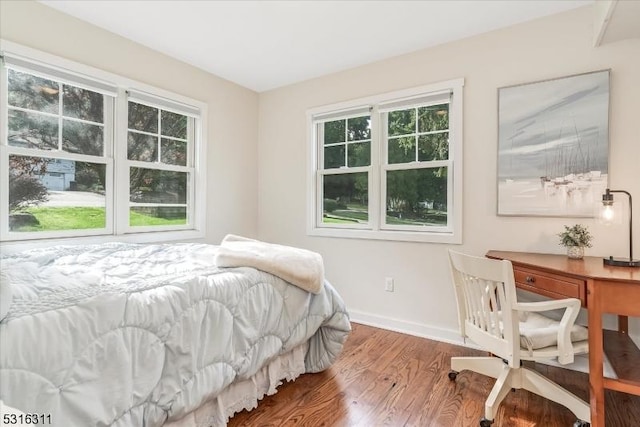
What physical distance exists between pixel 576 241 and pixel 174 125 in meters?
3.40

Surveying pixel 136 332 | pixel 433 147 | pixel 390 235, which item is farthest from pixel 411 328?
pixel 136 332

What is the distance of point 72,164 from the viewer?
2510 millimetres

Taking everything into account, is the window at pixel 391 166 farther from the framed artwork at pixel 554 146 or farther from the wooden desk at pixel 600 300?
the wooden desk at pixel 600 300

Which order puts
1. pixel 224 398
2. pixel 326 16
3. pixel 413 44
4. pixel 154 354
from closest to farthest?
pixel 154 354 < pixel 224 398 < pixel 326 16 < pixel 413 44

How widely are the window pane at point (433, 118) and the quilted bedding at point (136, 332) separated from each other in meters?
1.78

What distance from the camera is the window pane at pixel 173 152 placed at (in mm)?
3107

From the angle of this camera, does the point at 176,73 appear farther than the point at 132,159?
Yes

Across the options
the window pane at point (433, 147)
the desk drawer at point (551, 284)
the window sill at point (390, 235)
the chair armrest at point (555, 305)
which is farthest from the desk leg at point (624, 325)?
the window pane at point (433, 147)

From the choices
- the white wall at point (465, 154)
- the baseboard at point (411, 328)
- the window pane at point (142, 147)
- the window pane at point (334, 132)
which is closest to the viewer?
the white wall at point (465, 154)

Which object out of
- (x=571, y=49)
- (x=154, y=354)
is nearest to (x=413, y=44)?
(x=571, y=49)

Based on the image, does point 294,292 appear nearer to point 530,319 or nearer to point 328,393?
point 328,393

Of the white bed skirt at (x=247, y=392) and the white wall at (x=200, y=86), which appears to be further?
the white wall at (x=200, y=86)

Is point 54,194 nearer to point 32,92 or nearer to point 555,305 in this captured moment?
point 32,92

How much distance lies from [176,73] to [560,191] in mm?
3361
